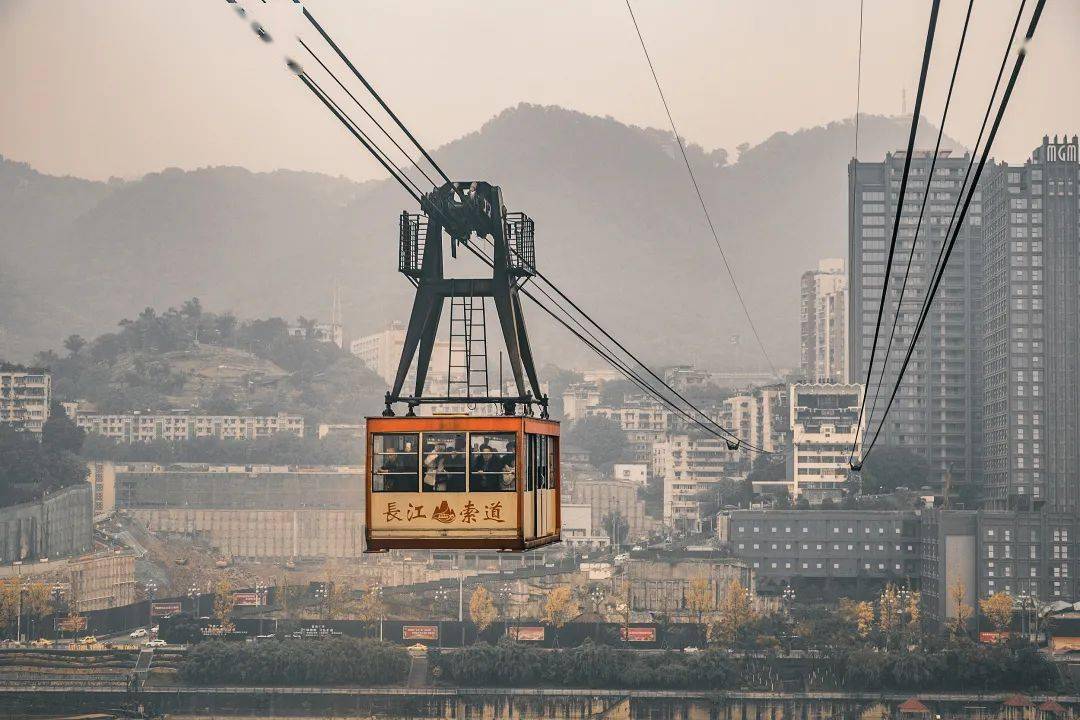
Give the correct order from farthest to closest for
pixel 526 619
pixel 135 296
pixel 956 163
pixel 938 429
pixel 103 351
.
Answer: pixel 135 296, pixel 103 351, pixel 956 163, pixel 938 429, pixel 526 619

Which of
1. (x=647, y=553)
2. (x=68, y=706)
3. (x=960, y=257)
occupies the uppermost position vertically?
(x=960, y=257)

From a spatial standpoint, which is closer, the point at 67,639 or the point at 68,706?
the point at 68,706

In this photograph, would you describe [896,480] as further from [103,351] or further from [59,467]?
[103,351]

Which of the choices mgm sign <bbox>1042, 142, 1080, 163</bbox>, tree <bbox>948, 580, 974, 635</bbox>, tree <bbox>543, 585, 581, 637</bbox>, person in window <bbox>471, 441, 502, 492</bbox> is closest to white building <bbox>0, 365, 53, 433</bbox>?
tree <bbox>543, 585, 581, 637</bbox>

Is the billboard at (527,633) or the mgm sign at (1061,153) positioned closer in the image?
the billboard at (527,633)

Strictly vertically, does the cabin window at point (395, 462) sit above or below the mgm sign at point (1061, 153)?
below

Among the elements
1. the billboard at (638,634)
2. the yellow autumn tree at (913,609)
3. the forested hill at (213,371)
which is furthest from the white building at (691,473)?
the forested hill at (213,371)

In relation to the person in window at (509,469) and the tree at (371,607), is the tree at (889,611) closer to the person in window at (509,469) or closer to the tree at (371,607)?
the tree at (371,607)

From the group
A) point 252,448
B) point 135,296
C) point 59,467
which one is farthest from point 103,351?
point 135,296
